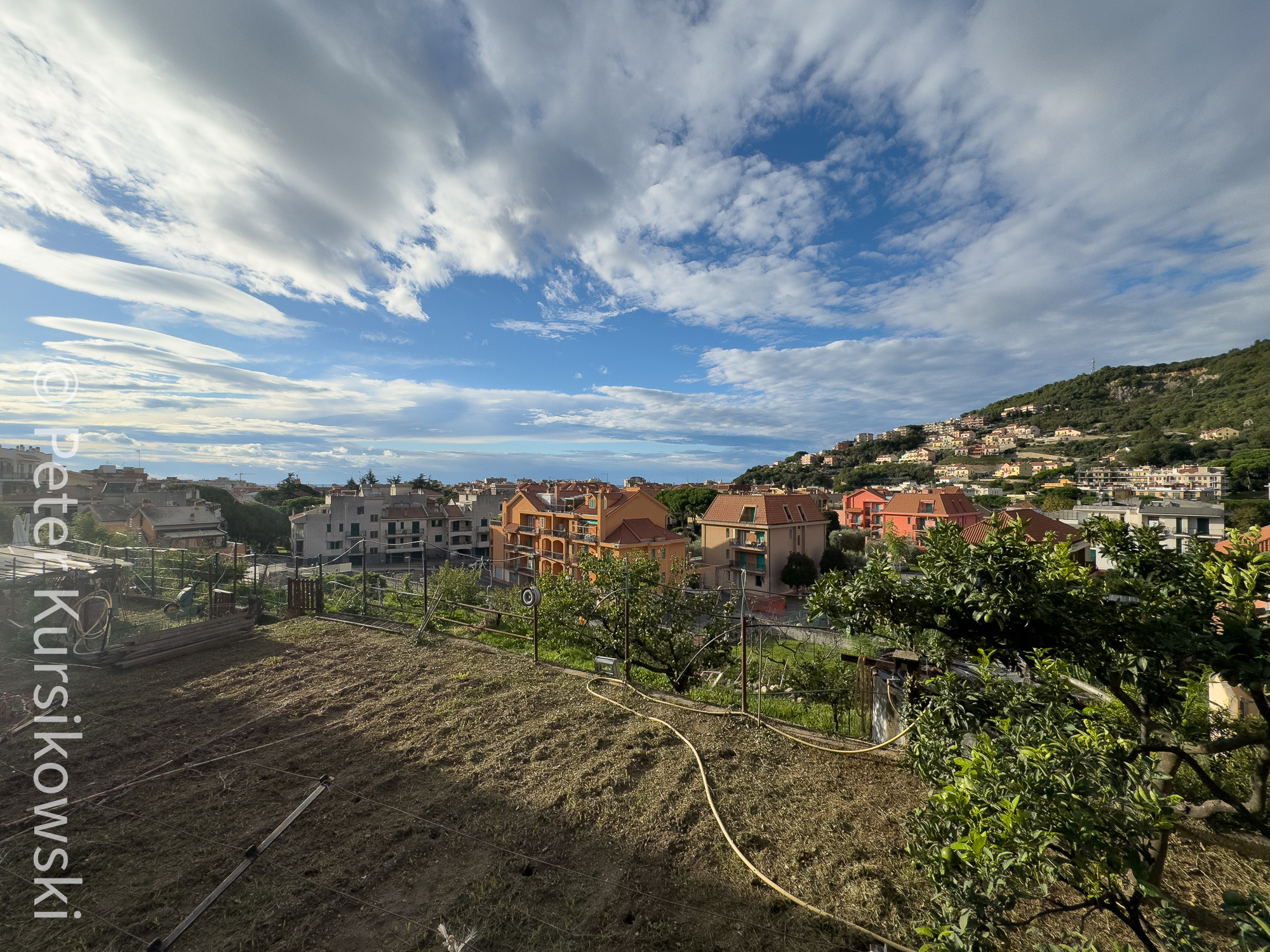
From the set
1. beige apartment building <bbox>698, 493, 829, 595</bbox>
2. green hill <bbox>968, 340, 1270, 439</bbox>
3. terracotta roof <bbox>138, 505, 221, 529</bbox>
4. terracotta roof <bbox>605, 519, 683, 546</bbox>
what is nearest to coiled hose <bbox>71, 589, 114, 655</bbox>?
terracotta roof <bbox>605, 519, 683, 546</bbox>

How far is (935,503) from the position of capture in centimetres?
3916

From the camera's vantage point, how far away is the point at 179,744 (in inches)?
184

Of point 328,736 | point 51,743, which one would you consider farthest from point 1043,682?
point 51,743

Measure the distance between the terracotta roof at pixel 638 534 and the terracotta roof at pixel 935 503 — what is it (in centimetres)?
2158

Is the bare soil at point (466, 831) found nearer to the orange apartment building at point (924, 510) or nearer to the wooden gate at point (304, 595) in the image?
the wooden gate at point (304, 595)

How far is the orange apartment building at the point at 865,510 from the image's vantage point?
5019 cm

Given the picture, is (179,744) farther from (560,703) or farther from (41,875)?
(560,703)

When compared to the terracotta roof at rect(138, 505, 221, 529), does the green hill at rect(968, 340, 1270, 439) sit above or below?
above

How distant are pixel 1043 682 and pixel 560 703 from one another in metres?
4.32

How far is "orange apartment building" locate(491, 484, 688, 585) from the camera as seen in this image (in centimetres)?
2869

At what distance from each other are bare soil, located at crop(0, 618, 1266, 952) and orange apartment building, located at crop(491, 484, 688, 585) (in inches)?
783

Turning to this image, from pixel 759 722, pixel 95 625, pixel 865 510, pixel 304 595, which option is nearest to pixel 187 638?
pixel 95 625

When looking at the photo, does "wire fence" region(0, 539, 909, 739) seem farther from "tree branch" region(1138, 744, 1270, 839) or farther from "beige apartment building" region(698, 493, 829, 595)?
"beige apartment building" region(698, 493, 829, 595)

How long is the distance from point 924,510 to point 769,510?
16772 mm
